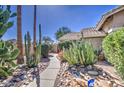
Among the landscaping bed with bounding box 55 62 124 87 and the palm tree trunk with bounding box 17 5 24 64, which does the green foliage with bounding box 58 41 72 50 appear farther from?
the palm tree trunk with bounding box 17 5 24 64

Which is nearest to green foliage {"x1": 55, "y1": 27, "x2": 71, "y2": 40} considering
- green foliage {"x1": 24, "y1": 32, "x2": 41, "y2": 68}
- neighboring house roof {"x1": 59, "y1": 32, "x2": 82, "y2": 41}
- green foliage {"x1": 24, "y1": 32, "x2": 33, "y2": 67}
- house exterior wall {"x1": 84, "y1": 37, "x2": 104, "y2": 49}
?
neighboring house roof {"x1": 59, "y1": 32, "x2": 82, "y2": 41}

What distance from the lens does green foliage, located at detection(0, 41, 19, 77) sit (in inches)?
290

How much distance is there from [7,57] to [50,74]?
1467mm

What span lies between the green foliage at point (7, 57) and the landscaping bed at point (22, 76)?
7.7 inches

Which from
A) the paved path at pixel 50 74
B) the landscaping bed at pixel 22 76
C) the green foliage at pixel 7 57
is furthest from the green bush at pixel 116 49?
the green foliage at pixel 7 57

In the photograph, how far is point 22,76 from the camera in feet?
25.9

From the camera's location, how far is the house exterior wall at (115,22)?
8.87 metres

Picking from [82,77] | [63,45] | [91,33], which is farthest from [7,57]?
[91,33]

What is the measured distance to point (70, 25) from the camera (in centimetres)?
739

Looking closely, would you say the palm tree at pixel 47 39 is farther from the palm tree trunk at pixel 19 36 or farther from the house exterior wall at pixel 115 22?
the house exterior wall at pixel 115 22

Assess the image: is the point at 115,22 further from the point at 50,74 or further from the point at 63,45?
the point at 50,74

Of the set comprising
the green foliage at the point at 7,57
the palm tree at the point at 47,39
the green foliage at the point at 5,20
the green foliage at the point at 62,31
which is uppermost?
the green foliage at the point at 5,20

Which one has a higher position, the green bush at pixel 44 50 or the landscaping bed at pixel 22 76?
the green bush at pixel 44 50
